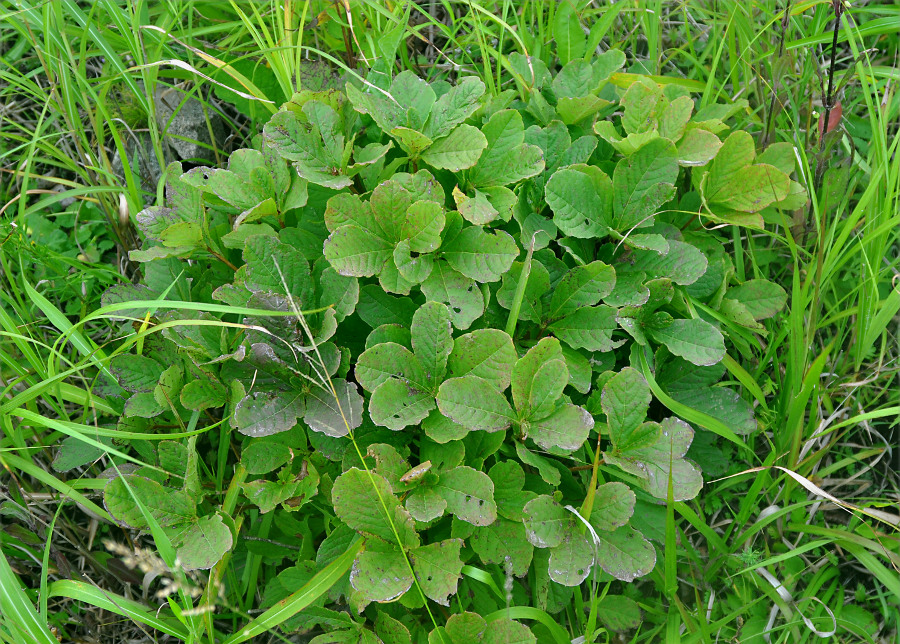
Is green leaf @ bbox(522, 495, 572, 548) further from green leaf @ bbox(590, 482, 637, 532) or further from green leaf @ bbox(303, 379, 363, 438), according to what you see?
green leaf @ bbox(303, 379, 363, 438)

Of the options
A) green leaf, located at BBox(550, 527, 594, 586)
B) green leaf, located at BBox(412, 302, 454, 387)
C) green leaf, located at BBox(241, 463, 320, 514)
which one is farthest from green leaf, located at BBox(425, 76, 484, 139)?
green leaf, located at BBox(550, 527, 594, 586)

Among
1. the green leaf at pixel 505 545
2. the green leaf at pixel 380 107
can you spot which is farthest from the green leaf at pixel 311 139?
the green leaf at pixel 505 545

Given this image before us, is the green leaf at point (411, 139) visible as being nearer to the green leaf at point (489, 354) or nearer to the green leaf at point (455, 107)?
the green leaf at point (455, 107)

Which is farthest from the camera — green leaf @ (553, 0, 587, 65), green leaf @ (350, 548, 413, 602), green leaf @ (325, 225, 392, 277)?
green leaf @ (553, 0, 587, 65)

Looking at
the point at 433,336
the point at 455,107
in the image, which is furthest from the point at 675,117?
the point at 433,336

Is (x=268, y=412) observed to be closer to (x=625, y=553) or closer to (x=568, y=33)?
(x=625, y=553)

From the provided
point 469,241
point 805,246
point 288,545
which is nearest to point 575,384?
point 469,241

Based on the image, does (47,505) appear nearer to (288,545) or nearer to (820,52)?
(288,545)
